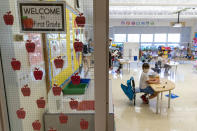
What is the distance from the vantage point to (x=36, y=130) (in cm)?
127

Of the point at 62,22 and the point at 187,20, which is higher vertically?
the point at 187,20

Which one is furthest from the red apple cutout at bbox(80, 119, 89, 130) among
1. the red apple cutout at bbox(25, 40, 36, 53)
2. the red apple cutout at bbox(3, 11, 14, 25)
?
the red apple cutout at bbox(3, 11, 14, 25)

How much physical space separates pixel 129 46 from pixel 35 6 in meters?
9.43

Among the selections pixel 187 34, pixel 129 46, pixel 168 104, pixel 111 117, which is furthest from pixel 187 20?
pixel 111 117

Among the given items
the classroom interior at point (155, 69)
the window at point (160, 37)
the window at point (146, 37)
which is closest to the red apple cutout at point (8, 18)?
the classroom interior at point (155, 69)

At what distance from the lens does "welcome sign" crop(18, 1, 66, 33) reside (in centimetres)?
101

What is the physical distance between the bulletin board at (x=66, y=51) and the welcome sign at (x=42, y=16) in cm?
5

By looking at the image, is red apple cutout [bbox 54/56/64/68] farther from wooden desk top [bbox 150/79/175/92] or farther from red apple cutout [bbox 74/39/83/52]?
wooden desk top [bbox 150/79/175/92]

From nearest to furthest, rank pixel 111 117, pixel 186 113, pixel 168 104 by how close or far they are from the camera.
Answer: pixel 111 117 → pixel 186 113 → pixel 168 104

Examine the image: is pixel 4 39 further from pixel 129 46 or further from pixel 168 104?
pixel 129 46

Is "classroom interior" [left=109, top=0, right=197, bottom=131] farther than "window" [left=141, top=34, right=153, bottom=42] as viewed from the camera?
No

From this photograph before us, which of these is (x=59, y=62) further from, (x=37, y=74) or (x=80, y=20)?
(x=80, y=20)

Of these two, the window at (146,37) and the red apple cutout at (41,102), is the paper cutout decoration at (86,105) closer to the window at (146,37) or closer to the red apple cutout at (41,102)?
the red apple cutout at (41,102)

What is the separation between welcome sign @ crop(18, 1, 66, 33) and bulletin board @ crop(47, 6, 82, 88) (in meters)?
0.05
